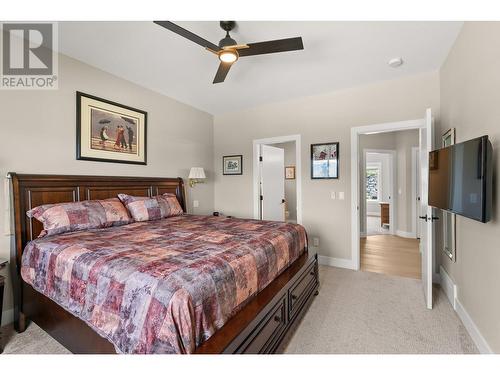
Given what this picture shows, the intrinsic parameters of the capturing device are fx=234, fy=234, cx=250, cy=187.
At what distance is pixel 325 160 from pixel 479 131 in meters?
1.99

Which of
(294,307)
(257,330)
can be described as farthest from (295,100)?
(257,330)

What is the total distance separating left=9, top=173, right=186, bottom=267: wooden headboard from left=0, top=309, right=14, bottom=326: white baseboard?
0.52 m

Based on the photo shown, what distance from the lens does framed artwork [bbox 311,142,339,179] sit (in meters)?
3.62

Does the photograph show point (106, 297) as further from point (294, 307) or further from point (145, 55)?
point (145, 55)

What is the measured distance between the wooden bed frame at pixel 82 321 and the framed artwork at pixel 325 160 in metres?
1.57

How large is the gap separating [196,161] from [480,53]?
3871 mm

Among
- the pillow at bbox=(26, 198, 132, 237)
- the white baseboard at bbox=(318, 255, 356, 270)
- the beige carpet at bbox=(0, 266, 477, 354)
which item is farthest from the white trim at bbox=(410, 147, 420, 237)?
the pillow at bbox=(26, 198, 132, 237)

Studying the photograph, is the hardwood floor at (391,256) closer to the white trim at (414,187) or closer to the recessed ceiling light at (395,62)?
the white trim at (414,187)

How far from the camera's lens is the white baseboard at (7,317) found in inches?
84.3

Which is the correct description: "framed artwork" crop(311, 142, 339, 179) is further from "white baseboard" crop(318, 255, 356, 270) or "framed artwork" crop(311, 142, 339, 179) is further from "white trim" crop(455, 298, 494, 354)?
"white trim" crop(455, 298, 494, 354)

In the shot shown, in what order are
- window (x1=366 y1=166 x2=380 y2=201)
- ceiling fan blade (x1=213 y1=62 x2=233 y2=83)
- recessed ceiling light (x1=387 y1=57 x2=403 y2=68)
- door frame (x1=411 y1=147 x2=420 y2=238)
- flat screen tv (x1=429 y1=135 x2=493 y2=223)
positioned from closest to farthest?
flat screen tv (x1=429 y1=135 x2=493 y2=223) < ceiling fan blade (x1=213 y1=62 x2=233 y2=83) < recessed ceiling light (x1=387 y1=57 x2=403 y2=68) < door frame (x1=411 y1=147 x2=420 y2=238) < window (x1=366 y1=166 x2=380 y2=201)

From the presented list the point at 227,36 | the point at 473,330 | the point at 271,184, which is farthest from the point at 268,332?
the point at 271,184

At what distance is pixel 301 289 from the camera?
2166 millimetres

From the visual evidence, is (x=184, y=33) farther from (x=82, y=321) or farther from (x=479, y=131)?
(x=479, y=131)
